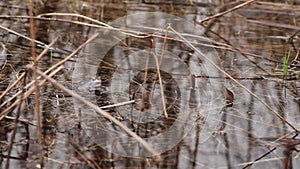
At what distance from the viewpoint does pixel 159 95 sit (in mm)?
2268

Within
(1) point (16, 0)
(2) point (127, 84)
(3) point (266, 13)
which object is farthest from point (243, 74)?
(1) point (16, 0)

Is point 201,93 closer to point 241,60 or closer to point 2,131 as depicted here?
point 241,60

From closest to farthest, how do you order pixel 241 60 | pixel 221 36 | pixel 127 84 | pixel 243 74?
pixel 127 84 → pixel 243 74 → pixel 241 60 → pixel 221 36

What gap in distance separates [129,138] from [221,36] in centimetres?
145

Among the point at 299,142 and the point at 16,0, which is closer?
the point at 299,142

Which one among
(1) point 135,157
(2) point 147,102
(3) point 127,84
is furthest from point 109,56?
(1) point 135,157

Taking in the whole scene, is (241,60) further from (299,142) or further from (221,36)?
(299,142)

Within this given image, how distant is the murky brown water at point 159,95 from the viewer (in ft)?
5.90

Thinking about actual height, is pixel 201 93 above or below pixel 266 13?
below

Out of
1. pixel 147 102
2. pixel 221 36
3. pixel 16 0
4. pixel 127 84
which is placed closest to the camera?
pixel 147 102

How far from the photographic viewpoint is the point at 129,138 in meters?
1.88

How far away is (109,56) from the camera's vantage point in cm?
271

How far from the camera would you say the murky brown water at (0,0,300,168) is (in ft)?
5.90

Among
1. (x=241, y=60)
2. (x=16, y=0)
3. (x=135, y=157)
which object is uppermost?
(x=16, y=0)
